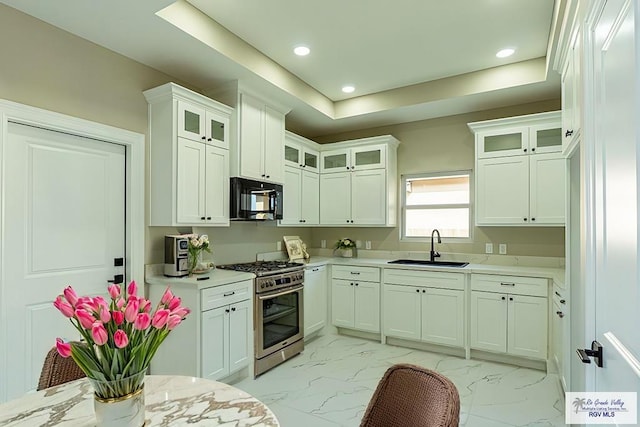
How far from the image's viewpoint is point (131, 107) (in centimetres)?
289

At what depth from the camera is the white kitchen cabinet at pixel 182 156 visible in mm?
2869

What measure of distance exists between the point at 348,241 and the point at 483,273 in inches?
71.7

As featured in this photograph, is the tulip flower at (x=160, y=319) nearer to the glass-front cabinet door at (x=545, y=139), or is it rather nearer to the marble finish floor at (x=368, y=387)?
the marble finish floor at (x=368, y=387)

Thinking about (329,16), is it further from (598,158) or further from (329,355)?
(329,355)

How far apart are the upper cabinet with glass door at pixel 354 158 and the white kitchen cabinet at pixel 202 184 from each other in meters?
1.80

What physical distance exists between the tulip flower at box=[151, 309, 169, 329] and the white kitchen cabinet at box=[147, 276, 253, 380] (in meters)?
1.74

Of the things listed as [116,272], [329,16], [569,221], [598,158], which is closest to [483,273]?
[569,221]

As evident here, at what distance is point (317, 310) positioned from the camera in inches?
165

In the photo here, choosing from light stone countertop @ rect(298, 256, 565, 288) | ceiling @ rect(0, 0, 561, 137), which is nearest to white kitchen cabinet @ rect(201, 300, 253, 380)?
light stone countertop @ rect(298, 256, 565, 288)

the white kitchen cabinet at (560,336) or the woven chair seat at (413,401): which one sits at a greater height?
the woven chair seat at (413,401)

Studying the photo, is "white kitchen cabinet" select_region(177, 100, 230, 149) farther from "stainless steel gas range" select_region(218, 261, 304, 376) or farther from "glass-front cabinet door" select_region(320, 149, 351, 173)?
"glass-front cabinet door" select_region(320, 149, 351, 173)

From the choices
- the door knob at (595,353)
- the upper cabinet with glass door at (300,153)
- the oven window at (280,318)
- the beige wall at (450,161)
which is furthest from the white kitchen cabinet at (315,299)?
the door knob at (595,353)

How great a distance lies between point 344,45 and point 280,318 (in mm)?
2746

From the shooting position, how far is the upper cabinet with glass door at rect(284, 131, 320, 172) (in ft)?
13.9
